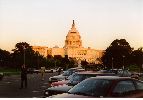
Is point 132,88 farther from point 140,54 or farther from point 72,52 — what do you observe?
point 72,52

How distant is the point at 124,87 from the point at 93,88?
1.09 metres

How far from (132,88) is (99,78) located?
40.4 inches

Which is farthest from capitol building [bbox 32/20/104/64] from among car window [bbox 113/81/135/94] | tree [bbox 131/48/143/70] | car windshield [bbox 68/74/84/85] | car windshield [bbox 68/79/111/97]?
car windshield [bbox 68/79/111/97]

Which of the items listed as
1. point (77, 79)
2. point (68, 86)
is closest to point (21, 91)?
point (77, 79)

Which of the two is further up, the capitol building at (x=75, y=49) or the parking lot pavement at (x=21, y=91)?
the capitol building at (x=75, y=49)

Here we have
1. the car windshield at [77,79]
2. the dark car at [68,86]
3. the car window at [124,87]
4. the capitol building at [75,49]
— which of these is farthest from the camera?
the capitol building at [75,49]

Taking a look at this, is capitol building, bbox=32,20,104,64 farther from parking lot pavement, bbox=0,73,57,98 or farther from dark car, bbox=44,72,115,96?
dark car, bbox=44,72,115,96

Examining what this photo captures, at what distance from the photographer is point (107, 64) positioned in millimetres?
114312

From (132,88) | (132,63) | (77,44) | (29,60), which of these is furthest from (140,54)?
(132,88)

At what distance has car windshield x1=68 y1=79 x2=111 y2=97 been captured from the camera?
435 inches

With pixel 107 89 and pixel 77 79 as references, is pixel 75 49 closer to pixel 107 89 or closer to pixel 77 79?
pixel 77 79

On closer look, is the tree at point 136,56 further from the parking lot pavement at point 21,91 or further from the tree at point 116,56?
the parking lot pavement at point 21,91

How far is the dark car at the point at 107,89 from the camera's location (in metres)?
11.0

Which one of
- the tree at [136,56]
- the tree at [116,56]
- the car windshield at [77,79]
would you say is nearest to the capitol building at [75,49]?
the tree at [116,56]
